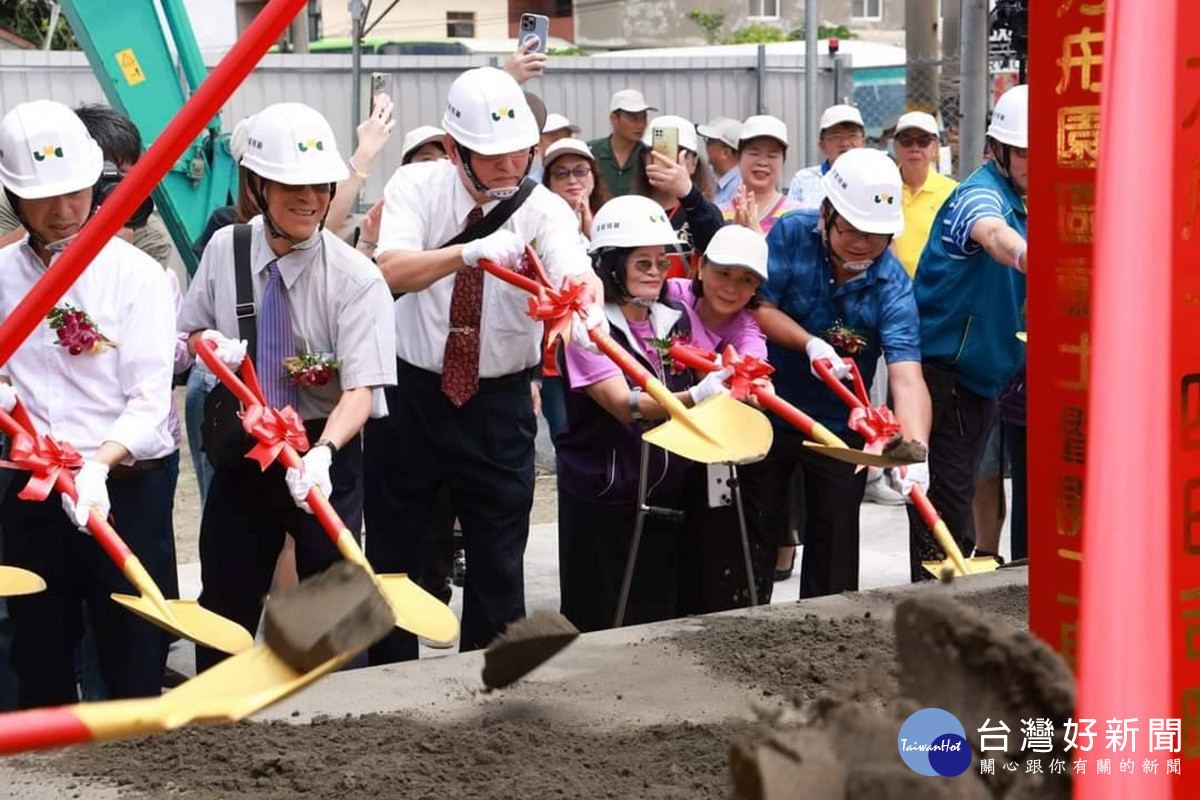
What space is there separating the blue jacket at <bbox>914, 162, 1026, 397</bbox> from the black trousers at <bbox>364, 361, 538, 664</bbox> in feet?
4.89

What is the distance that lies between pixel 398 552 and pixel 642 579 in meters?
0.73

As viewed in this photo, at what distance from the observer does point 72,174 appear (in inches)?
157

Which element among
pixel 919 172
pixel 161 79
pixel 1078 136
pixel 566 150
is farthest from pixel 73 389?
pixel 919 172

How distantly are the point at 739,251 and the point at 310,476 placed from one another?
157 cm

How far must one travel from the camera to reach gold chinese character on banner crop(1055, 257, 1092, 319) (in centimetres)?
281

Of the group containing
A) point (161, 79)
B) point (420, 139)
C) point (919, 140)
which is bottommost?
point (919, 140)

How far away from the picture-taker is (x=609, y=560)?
187 inches

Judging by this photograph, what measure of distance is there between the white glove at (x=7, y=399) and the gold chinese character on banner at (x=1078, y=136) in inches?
97.7

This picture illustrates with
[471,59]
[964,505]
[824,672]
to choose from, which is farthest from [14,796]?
[471,59]

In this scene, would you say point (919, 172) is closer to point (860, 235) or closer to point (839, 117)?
point (839, 117)

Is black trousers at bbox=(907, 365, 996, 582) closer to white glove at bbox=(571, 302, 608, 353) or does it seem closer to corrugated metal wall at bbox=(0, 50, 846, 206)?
white glove at bbox=(571, 302, 608, 353)

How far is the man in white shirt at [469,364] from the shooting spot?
4.62 metres

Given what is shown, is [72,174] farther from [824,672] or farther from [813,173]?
[813,173]

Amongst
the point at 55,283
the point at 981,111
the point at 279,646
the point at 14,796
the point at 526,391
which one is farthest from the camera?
the point at 981,111
